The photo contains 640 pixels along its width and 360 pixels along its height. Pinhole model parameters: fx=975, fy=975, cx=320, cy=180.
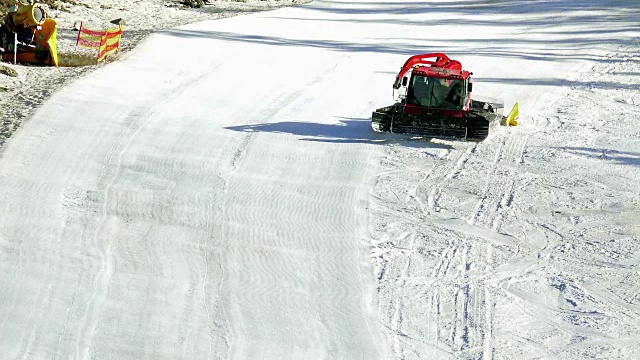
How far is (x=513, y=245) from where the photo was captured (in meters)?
12.8

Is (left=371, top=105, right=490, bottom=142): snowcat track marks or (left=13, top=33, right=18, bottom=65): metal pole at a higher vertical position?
(left=371, top=105, right=490, bottom=142): snowcat track marks

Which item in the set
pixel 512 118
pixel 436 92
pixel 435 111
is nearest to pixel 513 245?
pixel 435 111

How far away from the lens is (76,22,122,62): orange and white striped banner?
23.8m

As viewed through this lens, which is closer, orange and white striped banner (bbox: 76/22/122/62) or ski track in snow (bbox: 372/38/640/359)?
ski track in snow (bbox: 372/38/640/359)

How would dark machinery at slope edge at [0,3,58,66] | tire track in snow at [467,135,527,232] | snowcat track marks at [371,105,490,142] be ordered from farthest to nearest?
dark machinery at slope edge at [0,3,58,66] < snowcat track marks at [371,105,490,142] < tire track in snow at [467,135,527,232]

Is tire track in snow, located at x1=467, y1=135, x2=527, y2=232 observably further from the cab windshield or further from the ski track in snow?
the cab windshield

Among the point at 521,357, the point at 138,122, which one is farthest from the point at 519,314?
the point at 138,122

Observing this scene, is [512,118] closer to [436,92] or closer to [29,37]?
[436,92]

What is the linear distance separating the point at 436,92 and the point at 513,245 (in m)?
5.29

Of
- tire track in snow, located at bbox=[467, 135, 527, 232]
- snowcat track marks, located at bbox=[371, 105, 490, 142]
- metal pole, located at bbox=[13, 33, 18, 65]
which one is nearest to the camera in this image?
tire track in snow, located at bbox=[467, 135, 527, 232]

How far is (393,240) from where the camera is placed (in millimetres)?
12820

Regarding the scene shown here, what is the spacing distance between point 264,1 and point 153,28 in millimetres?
8746

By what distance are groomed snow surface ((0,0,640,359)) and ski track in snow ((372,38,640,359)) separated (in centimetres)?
3

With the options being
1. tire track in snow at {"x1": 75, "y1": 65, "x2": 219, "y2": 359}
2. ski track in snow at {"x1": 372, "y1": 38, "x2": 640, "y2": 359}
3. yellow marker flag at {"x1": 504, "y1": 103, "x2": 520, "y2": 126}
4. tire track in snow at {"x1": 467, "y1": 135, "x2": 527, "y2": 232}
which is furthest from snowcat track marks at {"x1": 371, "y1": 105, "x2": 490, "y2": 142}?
tire track in snow at {"x1": 75, "y1": 65, "x2": 219, "y2": 359}
